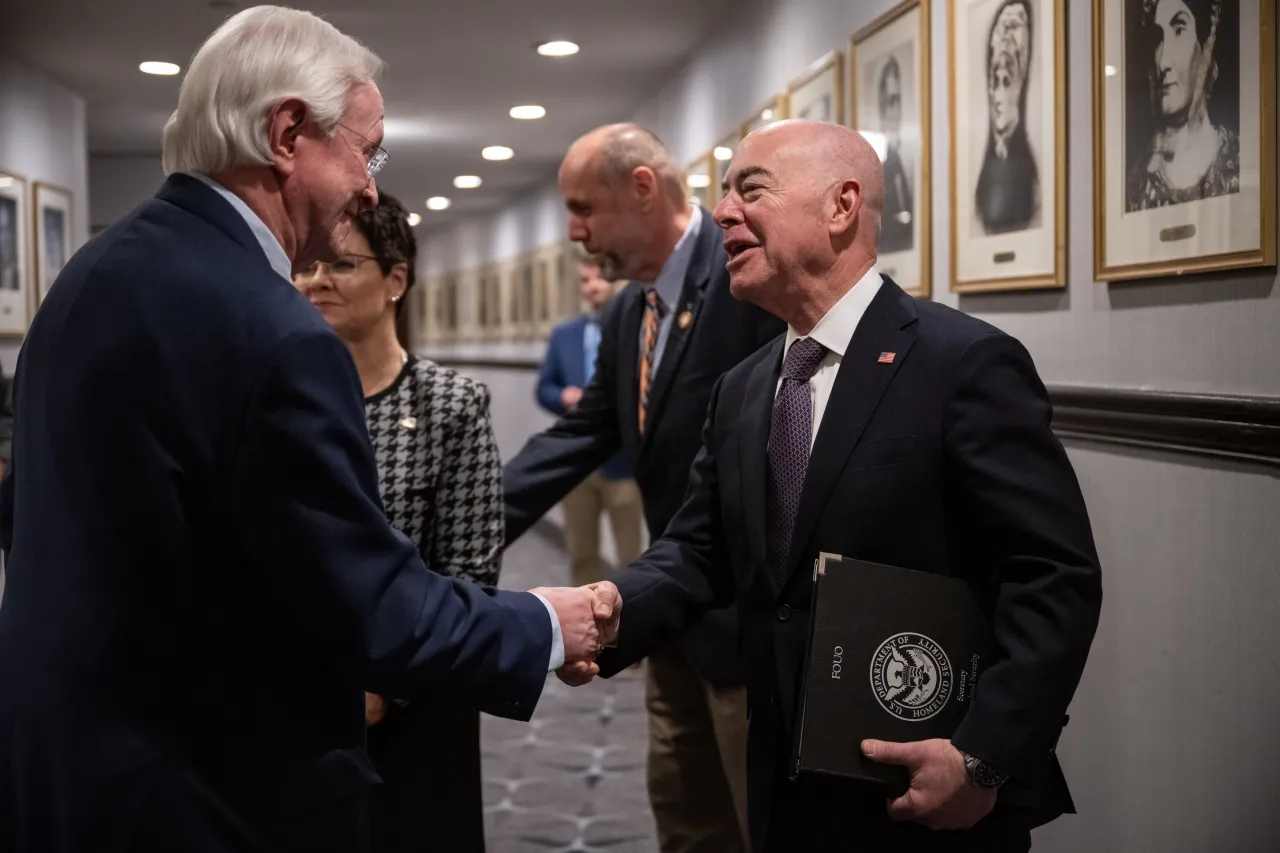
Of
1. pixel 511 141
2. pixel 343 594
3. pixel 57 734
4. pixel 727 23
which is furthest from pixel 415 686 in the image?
pixel 511 141

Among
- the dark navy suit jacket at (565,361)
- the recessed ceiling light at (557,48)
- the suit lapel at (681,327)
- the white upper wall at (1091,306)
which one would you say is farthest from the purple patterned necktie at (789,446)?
the recessed ceiling light at (557,48)

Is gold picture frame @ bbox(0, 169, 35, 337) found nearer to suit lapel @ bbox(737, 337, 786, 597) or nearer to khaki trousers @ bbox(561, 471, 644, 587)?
khaki trousers @ bbox(561, 471, 644, 587)

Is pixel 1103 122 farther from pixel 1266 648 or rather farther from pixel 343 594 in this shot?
pixel 343 594

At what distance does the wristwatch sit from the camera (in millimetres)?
1756

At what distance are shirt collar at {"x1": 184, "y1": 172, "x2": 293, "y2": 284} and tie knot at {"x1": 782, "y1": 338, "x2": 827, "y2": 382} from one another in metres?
0.83

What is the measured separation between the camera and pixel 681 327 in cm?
301

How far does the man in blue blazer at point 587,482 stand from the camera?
689 cm

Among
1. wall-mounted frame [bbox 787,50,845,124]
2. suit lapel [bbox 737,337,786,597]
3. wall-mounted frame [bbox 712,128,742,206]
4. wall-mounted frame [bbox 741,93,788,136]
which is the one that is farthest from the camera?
wall-mounted frame [bbox 712,128,742,206]

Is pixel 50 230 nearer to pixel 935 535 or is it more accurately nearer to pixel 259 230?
pixel 259 230

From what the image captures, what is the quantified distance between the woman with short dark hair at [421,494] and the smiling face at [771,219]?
633 mm

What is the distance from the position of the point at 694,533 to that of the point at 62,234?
7271 millimetres

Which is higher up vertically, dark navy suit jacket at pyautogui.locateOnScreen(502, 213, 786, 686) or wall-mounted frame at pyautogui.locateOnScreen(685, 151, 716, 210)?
wall-mounted frame at pyautogui.locateOnScreen(685, 151, 716, 210)

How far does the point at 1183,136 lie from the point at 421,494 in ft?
5.20

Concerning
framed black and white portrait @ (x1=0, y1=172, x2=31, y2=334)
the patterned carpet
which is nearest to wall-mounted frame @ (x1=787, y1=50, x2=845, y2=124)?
the patterned carpet
